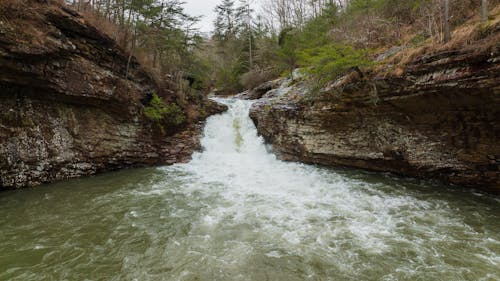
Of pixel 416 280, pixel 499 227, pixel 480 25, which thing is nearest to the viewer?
pixel 416 280

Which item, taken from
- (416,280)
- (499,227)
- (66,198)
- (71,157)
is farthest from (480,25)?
(71,157)

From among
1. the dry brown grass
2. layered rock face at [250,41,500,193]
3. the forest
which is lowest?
layered rock face at [250,41,500,193]

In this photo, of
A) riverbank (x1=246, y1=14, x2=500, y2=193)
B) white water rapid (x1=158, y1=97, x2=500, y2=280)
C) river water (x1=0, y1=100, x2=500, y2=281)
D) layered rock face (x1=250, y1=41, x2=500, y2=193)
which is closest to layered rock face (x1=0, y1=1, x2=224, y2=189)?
river water (x1=0, y1=100, x2=500, y2=281)

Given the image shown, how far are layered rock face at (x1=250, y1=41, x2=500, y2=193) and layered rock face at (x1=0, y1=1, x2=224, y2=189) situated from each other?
7.26 m

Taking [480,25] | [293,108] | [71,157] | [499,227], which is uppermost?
[480,25]

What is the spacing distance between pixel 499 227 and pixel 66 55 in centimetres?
1276

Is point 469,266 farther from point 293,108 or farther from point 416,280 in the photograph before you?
point 293,108

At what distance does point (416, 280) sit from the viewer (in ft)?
11.1

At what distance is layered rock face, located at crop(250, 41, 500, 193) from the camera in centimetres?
594

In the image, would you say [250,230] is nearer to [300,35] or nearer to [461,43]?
[461,43]

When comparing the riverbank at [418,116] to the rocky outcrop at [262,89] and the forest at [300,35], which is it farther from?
the rocky outcrop at [262,89]

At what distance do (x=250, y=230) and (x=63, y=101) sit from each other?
828 centimetres

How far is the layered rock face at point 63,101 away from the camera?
23.6ft

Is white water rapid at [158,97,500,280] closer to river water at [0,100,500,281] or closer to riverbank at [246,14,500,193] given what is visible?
river water at [0,100,500,281]
